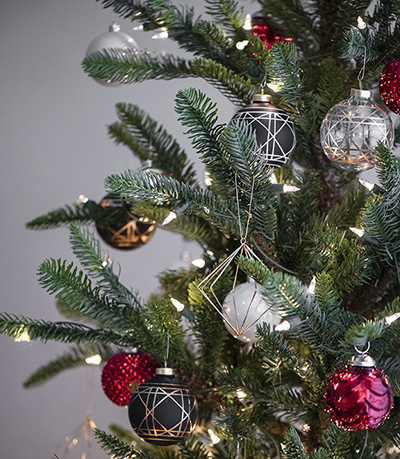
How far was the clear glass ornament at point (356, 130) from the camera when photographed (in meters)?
0.69

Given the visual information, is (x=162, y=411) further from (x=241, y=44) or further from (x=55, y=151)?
(x=55, y=151)

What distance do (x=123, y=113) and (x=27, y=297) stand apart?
1.09m

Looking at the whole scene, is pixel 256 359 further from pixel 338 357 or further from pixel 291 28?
pixel 291 28

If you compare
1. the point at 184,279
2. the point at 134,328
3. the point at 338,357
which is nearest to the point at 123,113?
the point at 184,279

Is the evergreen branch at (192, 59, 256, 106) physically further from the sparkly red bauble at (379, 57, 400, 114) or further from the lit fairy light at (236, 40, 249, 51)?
the sparkly red bauble at (379, 57, 400, 114)

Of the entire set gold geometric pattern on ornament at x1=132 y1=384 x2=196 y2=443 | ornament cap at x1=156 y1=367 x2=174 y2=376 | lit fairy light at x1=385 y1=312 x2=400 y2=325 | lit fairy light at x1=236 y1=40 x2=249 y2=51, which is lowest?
gold geometric pattern on ornament at x1=132 y1=384 x2=196 y2=443

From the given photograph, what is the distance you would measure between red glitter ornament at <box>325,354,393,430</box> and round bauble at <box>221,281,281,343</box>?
0.13 meters

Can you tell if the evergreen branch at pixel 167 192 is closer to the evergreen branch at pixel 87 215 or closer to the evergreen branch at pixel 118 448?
the evergreen branch at pixel 118 448

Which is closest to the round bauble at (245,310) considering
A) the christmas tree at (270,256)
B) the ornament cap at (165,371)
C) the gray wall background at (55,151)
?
the christmas tree at (270,256)

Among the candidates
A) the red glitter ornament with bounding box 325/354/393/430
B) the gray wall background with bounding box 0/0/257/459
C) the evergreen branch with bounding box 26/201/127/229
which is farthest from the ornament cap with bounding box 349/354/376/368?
the gray wall background with bounding box 0/0/257/459

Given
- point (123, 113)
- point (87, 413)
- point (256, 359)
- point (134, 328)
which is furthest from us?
point (87, 413)

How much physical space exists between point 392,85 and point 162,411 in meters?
0.46

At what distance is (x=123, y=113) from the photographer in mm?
1081

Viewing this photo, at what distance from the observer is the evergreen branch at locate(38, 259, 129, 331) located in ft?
2.41
